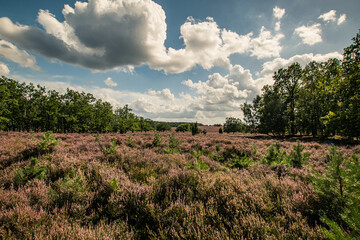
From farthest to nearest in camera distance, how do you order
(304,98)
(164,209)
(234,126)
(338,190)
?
1. (234,126)
2. (304,98)
3. (164,209)
4. (338,190)

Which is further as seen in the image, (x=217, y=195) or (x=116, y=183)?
(x=116, y=183)

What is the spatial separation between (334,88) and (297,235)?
19546mm

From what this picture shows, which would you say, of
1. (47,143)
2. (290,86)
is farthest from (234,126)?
(47,143)

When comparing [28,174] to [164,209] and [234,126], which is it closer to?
[164,209]

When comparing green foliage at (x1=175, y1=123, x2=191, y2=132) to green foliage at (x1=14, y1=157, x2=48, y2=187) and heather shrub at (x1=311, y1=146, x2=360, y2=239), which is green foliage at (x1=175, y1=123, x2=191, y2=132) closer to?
green foliage at (x1=14, y1=157, x2=48, y2=187)

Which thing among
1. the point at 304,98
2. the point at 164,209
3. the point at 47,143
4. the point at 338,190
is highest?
the point at 304,98

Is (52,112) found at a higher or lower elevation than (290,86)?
lower

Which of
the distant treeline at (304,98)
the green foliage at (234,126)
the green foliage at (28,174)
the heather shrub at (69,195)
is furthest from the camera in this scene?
the green foliage at (234,126)

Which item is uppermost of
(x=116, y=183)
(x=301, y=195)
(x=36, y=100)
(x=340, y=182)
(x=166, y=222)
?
(x=36, y=100)

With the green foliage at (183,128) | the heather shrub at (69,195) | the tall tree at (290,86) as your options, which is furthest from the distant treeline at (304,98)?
the green foliage at (183,128)

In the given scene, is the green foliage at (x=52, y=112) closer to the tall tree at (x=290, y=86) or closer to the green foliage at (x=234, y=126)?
the tall tree at (x=290, y=86)

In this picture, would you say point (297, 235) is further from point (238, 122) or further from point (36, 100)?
point (238, 122)

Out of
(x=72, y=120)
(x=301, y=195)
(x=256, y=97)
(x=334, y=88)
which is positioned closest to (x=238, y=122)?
(x=256, y=97)

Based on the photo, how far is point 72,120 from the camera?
1393 inches
